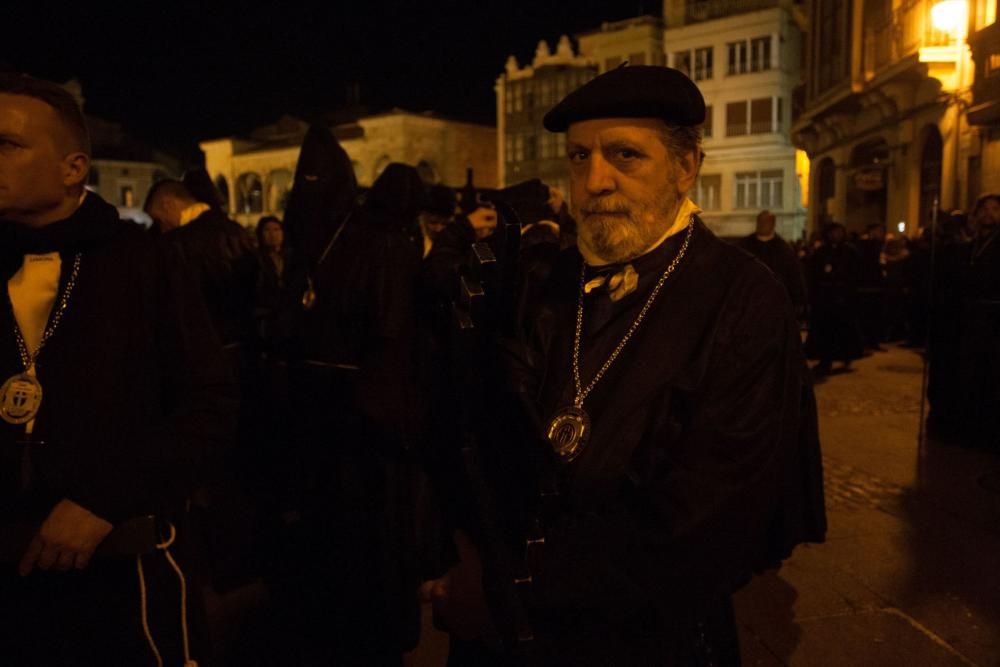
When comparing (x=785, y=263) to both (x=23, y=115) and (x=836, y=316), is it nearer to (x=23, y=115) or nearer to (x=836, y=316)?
(x=836, y=316)

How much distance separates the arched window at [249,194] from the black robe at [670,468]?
7201cm

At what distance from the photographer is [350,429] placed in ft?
12.2

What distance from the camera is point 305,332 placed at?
415 cm

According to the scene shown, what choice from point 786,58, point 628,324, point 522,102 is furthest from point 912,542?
point 522,102

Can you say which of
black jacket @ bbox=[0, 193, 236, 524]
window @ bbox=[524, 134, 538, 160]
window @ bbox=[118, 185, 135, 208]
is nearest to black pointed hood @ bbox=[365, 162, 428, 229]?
black jacket @ bbox=[0, 193, 236, 524]

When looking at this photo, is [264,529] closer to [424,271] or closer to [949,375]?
[424,271]

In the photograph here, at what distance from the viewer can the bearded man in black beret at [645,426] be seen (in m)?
1.59

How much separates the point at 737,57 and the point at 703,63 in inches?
75.2

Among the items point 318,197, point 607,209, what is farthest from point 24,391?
point 318,197

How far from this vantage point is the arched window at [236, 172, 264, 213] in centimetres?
7062

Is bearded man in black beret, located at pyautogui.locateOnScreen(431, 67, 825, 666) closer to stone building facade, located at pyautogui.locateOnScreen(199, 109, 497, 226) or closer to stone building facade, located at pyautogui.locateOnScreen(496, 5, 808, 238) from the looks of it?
stone building facade, located at pyautogui.locateOnScreen(496, 5, 808, 238)

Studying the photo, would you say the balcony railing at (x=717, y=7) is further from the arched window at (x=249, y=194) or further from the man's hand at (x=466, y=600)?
the man's hand at (x=466, y=600)

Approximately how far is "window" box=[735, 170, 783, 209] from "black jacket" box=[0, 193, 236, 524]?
137 ft

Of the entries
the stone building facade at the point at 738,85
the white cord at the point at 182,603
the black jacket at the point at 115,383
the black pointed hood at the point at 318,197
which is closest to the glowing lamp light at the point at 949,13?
the black pointed hood at the point at 318,197
